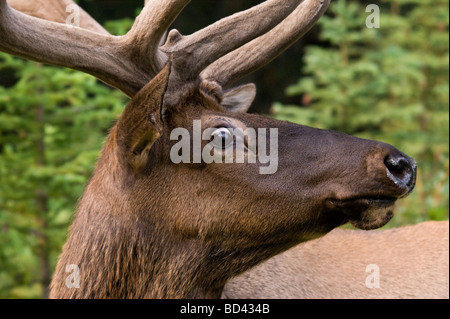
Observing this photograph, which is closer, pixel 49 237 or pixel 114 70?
pixel 114 70

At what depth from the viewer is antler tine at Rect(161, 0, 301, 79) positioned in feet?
12.6

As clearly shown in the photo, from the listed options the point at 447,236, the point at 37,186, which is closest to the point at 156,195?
the point at 447,236

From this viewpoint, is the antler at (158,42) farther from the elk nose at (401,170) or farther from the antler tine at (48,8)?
the elk nose at (401,170)

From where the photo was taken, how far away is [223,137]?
364cm

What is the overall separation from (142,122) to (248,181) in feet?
1.94

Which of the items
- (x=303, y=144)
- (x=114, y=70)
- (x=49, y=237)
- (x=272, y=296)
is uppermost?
(x=114, y=70)

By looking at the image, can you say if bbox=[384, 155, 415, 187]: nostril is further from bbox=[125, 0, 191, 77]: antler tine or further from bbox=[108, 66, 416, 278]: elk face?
bbox=[125, 0, 191, 77]: antler tine

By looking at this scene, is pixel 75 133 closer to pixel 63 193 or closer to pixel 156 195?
pixel 63 193

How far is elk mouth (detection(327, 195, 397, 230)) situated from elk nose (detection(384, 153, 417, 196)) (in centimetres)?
9

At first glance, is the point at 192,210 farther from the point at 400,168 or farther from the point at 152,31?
the point at 400,168

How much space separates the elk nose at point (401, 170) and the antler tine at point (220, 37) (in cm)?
106

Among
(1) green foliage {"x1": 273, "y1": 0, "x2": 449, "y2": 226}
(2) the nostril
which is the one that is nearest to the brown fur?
(2) the nostril

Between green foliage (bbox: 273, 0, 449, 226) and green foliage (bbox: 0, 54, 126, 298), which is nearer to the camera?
green foliage (bbox: 0, 54, 126, 298)
